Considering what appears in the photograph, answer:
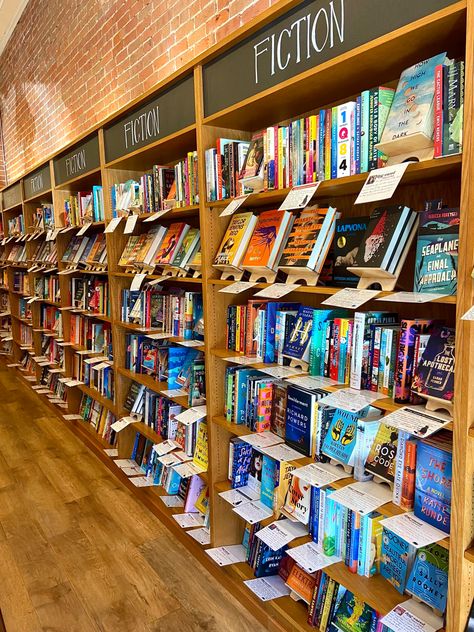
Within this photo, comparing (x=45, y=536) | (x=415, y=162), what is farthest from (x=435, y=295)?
(x=45, y=536)

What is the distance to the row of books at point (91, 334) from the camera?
145 inches

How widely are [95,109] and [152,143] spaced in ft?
6.82

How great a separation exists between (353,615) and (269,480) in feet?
1.87

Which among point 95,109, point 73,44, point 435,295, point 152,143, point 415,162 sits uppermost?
point 73,44

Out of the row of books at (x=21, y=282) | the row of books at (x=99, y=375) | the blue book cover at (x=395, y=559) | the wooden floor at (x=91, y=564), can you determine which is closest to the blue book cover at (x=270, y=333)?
the blue book cover at (x=395, y=559)

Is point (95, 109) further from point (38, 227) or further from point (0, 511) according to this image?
point (0, 511)

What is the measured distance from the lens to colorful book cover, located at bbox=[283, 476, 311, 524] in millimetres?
1799

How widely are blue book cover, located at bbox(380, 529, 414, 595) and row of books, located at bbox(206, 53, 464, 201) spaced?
120 centimetres

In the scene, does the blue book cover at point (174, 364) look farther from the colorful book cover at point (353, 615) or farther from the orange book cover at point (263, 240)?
the colorful book cover at point (353, 615)

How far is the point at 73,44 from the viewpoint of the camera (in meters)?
4.46

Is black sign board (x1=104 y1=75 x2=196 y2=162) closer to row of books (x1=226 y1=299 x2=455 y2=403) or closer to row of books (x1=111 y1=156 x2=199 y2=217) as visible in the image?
row of books (x1=111 y1=156 x2=199 y2=217)

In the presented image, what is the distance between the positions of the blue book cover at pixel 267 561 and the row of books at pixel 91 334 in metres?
1.97

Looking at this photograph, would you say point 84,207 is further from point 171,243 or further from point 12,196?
point 12,196

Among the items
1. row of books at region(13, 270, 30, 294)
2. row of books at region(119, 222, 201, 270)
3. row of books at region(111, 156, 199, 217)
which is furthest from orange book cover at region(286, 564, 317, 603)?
row of books at region(13, 270, 30, 294)
